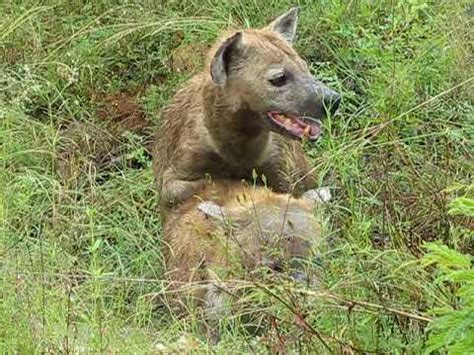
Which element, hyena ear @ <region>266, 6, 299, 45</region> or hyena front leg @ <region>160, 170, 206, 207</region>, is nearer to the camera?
hyena front leg @ <region>160, 170, 206, 207</region>

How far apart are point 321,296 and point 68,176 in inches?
122

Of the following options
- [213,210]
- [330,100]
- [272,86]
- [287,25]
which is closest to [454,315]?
[213,210]

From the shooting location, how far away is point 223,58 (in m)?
6.82

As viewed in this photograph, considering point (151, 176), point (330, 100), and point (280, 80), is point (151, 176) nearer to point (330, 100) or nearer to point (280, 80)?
point (280, 80)

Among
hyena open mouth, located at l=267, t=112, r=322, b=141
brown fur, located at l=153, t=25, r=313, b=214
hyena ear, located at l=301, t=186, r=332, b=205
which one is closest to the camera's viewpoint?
hyena ear, located at l=301, t=186, r=332, b=205

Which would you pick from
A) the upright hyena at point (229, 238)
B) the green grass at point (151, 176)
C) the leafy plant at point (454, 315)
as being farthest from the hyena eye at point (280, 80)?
the leafy plant at point (454, 315)

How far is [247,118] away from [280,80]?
0.25m

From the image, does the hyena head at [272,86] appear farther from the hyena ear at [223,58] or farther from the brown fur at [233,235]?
the brown fur at [233,235]

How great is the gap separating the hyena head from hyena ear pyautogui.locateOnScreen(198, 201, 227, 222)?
1.80 ft

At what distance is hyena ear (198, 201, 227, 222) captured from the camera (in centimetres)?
634

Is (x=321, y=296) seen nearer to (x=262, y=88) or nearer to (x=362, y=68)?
(x=262, y=88)

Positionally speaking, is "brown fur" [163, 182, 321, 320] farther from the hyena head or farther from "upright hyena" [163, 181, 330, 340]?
the hyena head

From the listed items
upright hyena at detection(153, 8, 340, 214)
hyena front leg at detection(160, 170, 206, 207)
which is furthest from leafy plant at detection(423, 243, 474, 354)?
hyena front leg at detection(160, 170, 206, 207)

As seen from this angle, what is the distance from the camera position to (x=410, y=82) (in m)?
7.76
